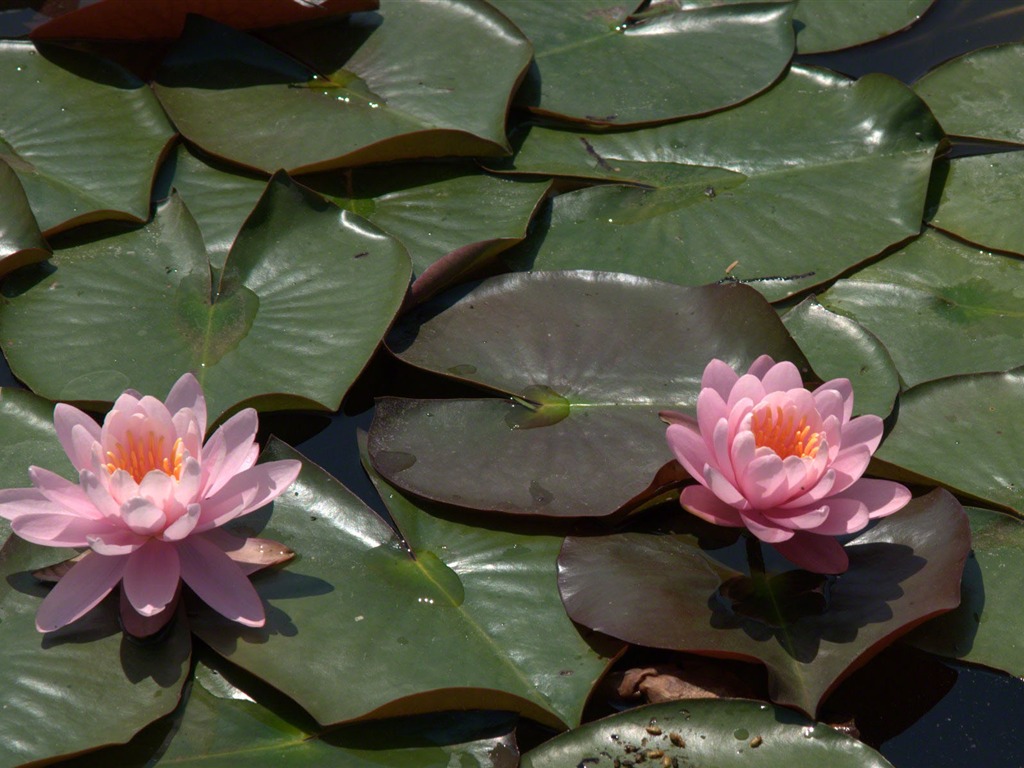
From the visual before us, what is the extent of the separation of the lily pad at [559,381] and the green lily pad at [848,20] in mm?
1342

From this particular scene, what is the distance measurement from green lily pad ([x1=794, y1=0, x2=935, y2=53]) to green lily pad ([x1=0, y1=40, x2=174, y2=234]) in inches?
78.8

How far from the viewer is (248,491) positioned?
1804mm

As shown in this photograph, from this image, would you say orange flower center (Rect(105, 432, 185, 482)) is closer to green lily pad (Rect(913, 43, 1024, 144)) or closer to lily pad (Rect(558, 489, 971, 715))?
lily pad (Rect(558, 489, 971, 715))

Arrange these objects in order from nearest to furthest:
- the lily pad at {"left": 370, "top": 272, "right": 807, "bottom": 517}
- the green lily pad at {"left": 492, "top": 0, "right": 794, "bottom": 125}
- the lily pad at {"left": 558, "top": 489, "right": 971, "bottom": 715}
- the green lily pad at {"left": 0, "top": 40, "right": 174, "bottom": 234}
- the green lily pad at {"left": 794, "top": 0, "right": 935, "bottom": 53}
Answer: the lily pad at {"left": 558, "top": 489, "right": 971, "bottom": 715} < the lily pad at {"left": 370, "top": 272, "right": 807, "bottom": 517} < the green lily pad at {"left": 0, "top": 40, "right": 174, "bottom": 234} < the green lily pad at {"left": 492, "top": 0, "right": 794, "bottom": 125} < the green lily pad at {"left": 794, "top": 0, "right": 935, "bottom": 53}

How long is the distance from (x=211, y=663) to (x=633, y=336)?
114 cm

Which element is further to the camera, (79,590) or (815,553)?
(815,553)

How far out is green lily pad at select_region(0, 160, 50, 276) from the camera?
91.4 inches

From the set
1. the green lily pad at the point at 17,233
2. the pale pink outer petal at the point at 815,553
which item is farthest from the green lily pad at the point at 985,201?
the green lily pad at the point at 17,233

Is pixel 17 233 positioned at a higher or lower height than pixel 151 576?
higher

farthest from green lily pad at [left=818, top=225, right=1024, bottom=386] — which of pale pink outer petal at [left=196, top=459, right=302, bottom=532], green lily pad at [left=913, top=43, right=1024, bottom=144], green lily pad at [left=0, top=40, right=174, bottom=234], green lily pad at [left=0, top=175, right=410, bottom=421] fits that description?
green lily pad at [left=0, top=40, right=174, bottom=234]

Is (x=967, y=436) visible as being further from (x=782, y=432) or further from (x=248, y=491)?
(x=248, y=491)

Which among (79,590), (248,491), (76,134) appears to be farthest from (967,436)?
(76,134)

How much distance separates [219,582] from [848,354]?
4.82 ft

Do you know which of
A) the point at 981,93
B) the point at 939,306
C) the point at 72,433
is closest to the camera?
the point at 72,433
